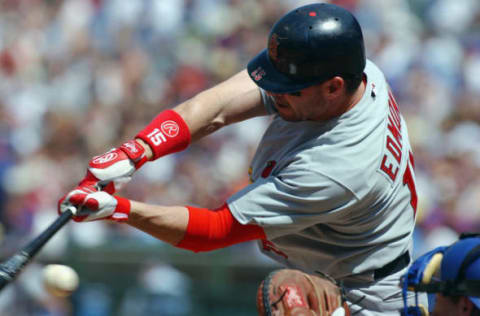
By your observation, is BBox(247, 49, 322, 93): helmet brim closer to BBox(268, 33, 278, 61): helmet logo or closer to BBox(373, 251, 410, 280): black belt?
BBox(268, 33, 278, 61): helmet logo

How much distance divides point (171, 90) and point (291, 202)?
5588mm

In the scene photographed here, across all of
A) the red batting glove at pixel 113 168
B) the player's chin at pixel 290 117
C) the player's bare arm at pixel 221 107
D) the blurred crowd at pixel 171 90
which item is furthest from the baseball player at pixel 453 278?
the blurred crowd at pixel 171 90

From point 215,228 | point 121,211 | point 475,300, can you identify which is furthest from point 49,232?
point 475,300

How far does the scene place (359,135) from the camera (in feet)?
9.20

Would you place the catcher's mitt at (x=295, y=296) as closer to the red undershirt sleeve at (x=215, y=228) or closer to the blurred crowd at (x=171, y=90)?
the red undershirt sleeve at (x=215, y=228)

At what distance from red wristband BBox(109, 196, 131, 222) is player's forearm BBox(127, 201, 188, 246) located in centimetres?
2

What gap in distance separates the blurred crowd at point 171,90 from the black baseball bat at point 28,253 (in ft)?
11.2

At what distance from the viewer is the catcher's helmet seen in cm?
269

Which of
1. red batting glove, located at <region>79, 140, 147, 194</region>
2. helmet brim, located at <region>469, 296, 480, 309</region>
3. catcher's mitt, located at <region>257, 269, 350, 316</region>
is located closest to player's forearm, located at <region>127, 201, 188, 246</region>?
red batting glove, located at <region>79, 140, 147, 194</region>

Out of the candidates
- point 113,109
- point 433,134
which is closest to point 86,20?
point 113,109

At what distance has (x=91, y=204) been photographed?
261 centimetres

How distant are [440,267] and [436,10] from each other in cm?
579

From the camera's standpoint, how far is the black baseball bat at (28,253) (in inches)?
102

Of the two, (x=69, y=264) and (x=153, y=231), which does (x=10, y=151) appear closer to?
(x=69, y=264)
